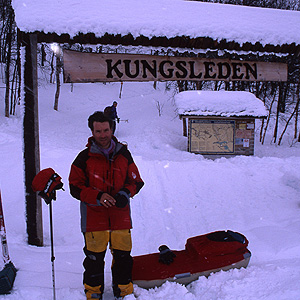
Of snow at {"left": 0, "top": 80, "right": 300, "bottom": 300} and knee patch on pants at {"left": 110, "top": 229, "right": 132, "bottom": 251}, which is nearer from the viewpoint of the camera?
knee patch on pants at {"left": 110, "top": 229, "right": 132, "bottom": 251}

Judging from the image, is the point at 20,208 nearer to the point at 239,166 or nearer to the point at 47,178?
the point at 47,178

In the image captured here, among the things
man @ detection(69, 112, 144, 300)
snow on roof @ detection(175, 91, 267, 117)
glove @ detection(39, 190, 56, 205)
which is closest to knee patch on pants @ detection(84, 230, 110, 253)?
man @ detection(69, 112, 144, 300)

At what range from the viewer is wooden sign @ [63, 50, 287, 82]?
13.1ft

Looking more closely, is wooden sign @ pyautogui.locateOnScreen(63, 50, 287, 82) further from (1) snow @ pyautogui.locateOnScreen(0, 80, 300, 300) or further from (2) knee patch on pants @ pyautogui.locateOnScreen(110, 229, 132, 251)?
(1) snow @ pyautogui.locateOnScreen(0, 80, 300, 300)

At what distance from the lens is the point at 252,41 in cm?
423

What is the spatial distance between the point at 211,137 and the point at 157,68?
9.63m

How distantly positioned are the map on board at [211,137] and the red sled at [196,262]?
394 inches

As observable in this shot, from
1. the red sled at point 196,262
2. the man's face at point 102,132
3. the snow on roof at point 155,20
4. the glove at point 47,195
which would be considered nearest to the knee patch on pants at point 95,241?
the glove at point 47,195

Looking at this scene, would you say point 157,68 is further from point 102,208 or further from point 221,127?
point 221,127

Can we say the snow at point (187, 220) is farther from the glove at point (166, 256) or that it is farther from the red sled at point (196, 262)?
the glove at point (166, 256)

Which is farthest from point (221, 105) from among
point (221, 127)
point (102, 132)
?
point (102, 132)

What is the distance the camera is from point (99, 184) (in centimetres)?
272

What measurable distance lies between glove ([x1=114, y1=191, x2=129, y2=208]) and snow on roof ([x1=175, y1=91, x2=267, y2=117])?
35.2 ft

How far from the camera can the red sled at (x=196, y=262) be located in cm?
308
